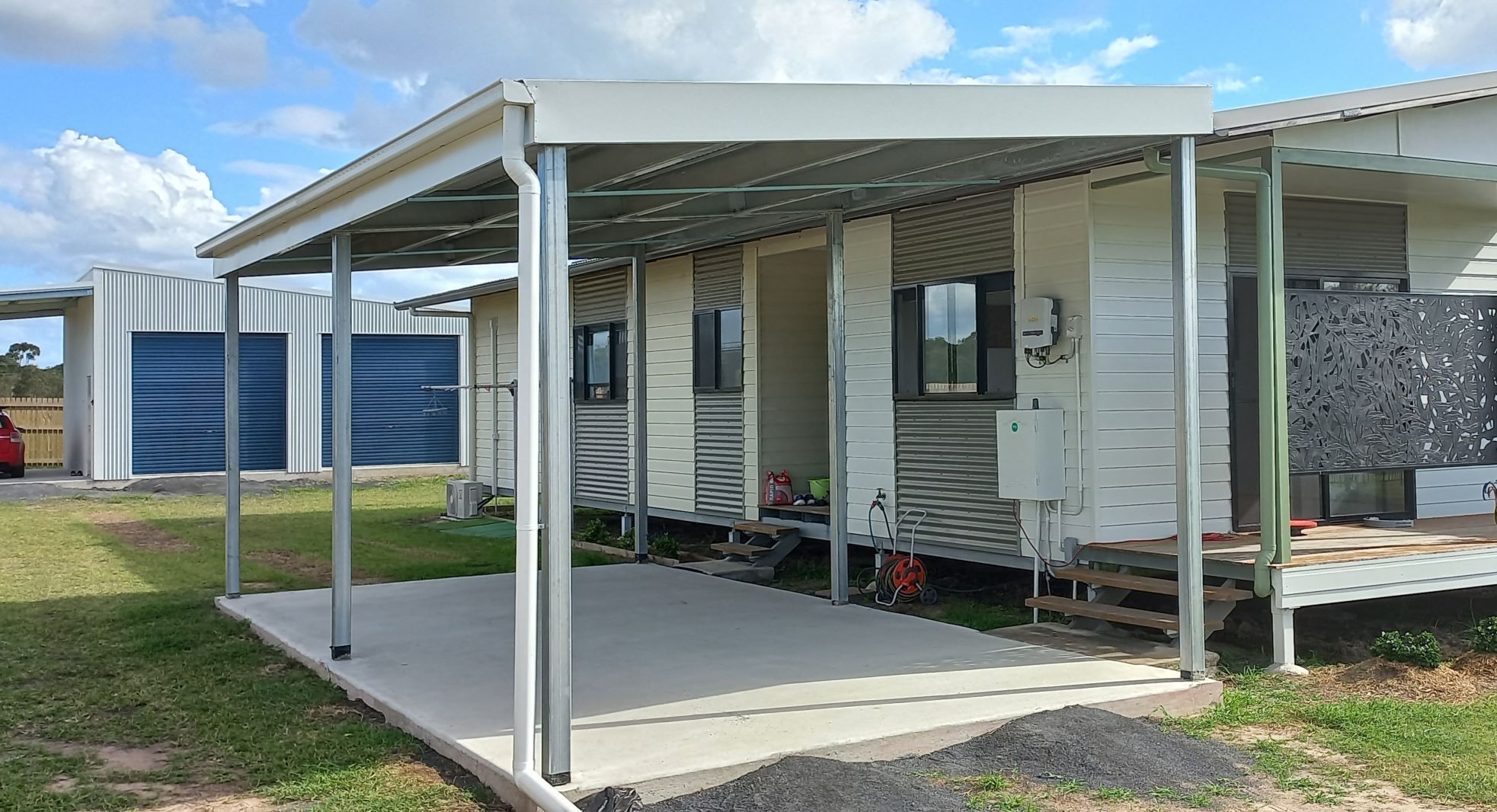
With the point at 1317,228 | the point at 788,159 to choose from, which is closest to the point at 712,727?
the point at 788,159

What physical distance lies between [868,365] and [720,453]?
98.8 inches

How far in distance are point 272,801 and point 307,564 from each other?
7.55 metres

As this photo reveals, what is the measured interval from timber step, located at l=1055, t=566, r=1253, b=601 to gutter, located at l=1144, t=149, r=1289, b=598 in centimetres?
15

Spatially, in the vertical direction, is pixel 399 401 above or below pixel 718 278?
below

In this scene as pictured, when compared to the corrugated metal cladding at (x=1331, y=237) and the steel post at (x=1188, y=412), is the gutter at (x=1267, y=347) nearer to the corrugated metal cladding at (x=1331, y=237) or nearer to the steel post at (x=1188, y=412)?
the steel post at (x=1188, y=412)

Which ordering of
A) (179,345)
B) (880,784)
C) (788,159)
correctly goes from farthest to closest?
(179,345) → (788,159) → (880,784)

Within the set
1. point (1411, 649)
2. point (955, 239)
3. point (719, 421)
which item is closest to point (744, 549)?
point (719, 421)

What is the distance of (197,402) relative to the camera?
22.4 m

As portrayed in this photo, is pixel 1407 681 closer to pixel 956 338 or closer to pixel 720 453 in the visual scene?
pixel 956 338

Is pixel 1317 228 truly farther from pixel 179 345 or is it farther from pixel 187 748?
pixel 179 345

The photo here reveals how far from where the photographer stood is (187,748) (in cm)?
533

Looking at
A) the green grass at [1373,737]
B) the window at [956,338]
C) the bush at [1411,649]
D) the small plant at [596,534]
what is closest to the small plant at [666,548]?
the small plant at [596,534]

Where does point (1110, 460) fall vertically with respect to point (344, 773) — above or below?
above

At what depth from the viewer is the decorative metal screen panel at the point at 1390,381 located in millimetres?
7277
